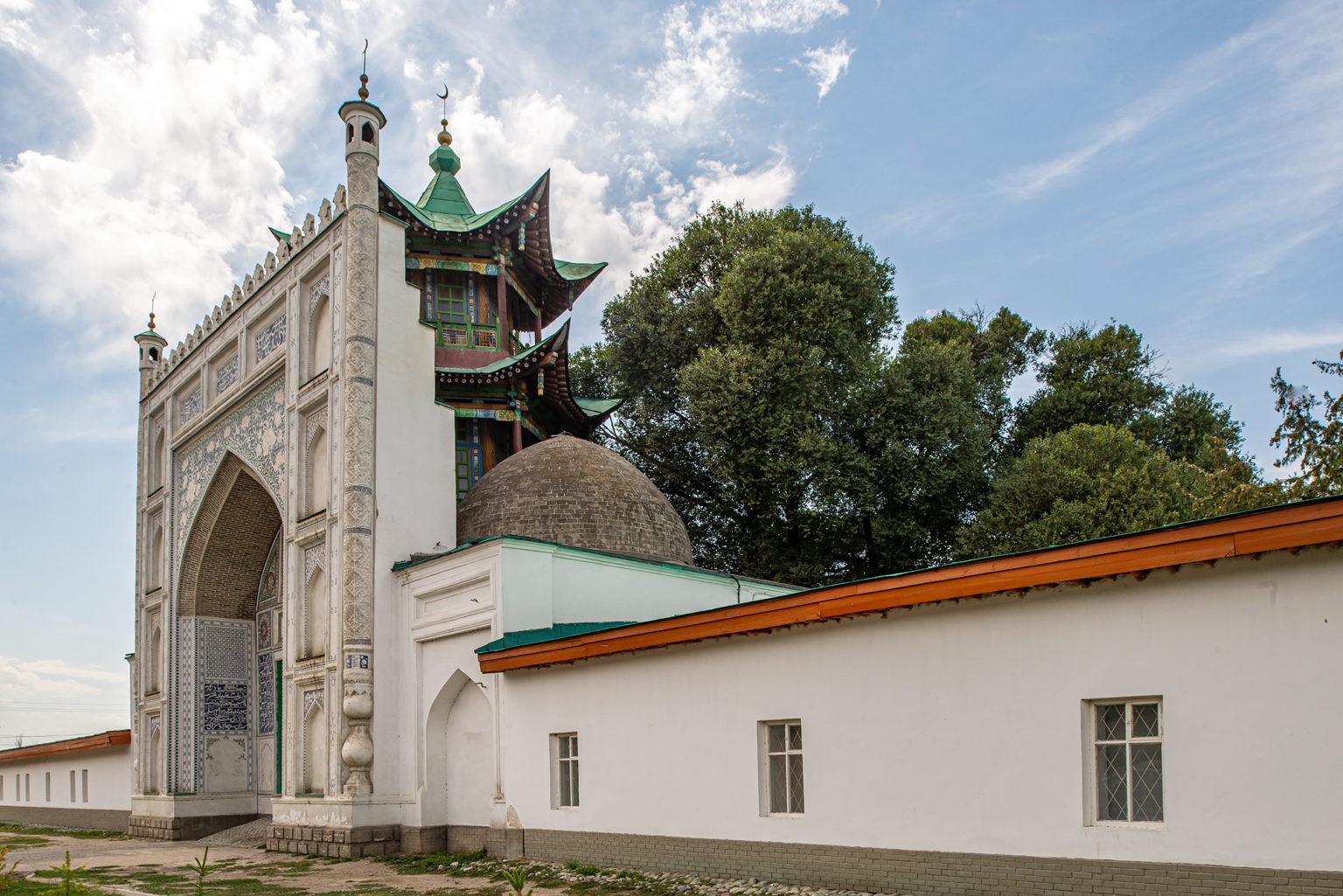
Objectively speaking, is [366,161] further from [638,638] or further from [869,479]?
[869,479]

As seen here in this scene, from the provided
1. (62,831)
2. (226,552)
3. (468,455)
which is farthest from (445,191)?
(62,831)

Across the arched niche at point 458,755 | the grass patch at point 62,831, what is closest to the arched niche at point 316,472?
the arched niche at point 458,755

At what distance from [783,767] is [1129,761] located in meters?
3.51

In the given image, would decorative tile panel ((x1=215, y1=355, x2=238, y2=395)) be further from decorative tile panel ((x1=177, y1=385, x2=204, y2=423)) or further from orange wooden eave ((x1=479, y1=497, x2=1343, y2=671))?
orange wooden eave ((x1=479, y1=497, x2=1343, y2=671))

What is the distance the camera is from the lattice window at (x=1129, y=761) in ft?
25.5

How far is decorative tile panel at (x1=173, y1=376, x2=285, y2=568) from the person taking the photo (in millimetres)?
18906

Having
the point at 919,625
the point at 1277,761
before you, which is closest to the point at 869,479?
the point at 919,625

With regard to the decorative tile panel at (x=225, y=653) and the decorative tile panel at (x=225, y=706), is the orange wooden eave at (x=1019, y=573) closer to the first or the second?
the decorative tile panel at (x=225, y=706)

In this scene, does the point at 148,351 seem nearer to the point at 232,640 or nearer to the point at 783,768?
the point at 232,640

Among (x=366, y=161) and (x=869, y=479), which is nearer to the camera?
(x=366, y=161)

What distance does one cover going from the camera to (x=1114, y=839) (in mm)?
7789

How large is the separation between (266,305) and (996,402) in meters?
19.9

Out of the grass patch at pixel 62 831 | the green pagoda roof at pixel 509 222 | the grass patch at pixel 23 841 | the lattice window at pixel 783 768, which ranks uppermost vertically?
the green pagoda roof at pixel 509 222

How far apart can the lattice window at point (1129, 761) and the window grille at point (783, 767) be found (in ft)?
9.73
